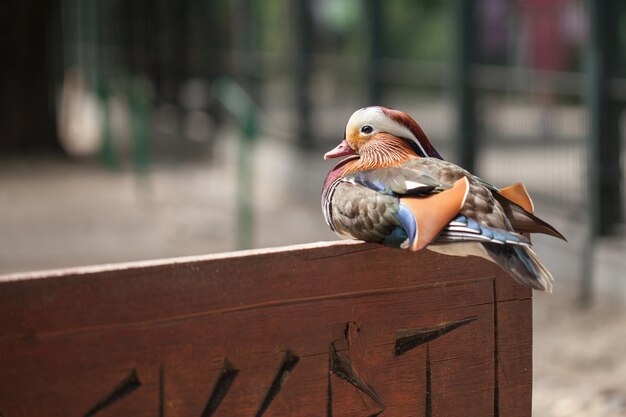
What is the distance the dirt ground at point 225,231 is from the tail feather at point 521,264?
2.23m

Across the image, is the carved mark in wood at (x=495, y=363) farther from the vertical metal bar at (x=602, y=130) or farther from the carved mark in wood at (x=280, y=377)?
the vertical metal bar at (x=602, y=130)

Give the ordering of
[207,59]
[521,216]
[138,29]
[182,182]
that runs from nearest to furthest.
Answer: [521,216]
[182,182]
[207,59]
[138,29]

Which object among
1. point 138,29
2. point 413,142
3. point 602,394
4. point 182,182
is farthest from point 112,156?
point 413,142

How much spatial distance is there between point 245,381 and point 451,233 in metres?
0.49

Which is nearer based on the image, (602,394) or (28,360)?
(28,360)

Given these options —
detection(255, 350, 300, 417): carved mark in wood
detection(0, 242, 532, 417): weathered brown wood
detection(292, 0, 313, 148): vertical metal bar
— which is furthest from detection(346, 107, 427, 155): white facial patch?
detection(292, 0, 313, 148): vertical metal bar

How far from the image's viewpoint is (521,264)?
2041 millimetres

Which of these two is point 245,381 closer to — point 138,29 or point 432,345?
point 432,345

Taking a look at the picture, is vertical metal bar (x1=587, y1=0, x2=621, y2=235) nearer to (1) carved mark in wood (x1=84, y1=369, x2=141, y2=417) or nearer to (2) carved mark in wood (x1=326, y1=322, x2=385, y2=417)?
(2) carved mark in wood (x1=326, y1=322, x2=385, y2=417)

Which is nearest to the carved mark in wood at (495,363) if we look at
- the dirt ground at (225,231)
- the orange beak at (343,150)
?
the orange beak at (343,150)

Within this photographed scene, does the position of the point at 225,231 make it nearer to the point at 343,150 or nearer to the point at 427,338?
the point at 343,150

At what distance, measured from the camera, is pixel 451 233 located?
2037 millimetres

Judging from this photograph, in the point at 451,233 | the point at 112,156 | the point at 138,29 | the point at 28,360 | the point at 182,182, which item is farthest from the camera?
the point at 138,29

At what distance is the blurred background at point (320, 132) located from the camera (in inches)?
235
